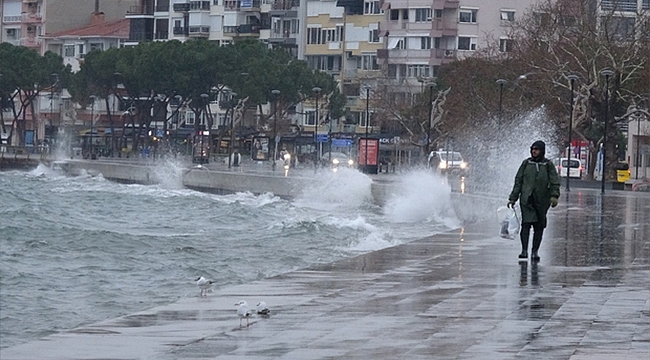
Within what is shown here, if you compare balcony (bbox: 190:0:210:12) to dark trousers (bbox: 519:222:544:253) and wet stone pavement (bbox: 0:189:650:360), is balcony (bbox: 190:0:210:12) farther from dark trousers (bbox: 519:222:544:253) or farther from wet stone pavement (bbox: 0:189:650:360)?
dark trousers (bbox: 519:222:544:253)

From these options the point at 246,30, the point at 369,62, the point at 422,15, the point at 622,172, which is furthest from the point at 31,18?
the point at 622,172

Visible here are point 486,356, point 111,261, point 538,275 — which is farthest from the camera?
point 111,261

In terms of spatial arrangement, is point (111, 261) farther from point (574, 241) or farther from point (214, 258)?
point (574, 241)

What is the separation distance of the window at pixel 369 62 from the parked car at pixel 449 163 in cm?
3894

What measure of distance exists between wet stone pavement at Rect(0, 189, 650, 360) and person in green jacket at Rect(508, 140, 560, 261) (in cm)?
53

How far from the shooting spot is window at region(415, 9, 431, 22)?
108m

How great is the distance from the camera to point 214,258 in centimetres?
2653

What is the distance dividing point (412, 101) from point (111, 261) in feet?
234

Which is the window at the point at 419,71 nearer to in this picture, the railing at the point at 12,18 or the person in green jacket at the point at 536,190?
the railing at the point at 12,18

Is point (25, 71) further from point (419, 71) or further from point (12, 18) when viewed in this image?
point (419, 71)

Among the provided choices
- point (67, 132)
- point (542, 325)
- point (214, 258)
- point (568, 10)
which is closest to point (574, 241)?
point (214, 258)

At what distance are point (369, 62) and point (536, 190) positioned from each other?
9597 centimetres

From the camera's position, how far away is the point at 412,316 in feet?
40.4

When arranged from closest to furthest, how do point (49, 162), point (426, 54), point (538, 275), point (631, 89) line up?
point (538, 275) → point (631, 89) → point (49, 162) → point (426, 54)
